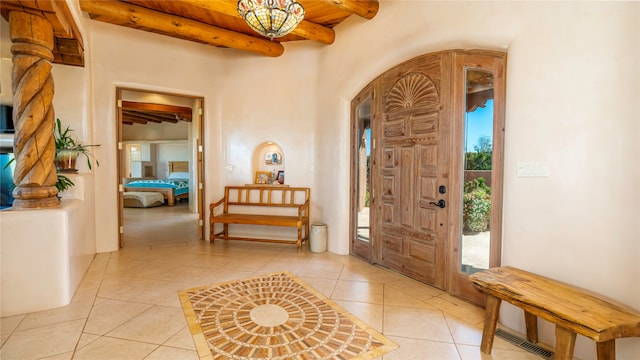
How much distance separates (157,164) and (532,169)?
13314 mm

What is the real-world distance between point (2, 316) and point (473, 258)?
160 inches

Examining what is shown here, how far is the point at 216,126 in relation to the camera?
17.1ft

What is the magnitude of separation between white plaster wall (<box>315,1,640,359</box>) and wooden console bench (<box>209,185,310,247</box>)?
2.93 metres

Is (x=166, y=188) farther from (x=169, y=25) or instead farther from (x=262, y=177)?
(x=169, y=25)

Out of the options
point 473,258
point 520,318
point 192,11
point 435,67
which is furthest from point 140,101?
point 520,318

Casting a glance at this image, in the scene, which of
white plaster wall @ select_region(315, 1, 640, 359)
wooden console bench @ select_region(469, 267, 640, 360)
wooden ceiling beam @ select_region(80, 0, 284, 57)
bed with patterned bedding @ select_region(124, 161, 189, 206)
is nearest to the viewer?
wooden console bench @ select_region(469, 267, 640, 360)

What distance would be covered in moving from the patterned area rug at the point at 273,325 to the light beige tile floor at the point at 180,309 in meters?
0.11

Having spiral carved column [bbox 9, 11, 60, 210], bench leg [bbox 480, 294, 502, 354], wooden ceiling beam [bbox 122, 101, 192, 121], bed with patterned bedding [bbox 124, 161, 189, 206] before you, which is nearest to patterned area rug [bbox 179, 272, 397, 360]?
bench leg [bbox 480, 294, 502, 354]

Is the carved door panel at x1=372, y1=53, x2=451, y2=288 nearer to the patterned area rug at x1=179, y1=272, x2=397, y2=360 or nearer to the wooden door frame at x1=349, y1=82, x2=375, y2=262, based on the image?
the wooden door frame at x1=349, y1=82, x2=375, y2=262

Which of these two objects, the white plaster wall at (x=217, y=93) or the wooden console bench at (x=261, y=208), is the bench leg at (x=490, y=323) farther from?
the white plaster wall at (x=217, y=93)

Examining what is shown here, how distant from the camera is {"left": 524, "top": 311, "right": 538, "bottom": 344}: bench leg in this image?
7.24 feet

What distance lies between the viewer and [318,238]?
4.54 m

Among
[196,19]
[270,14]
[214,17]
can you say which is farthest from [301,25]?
[270,14]

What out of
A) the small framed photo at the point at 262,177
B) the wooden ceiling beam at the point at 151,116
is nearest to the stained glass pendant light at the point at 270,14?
the small framed photo at the point at 262,177
